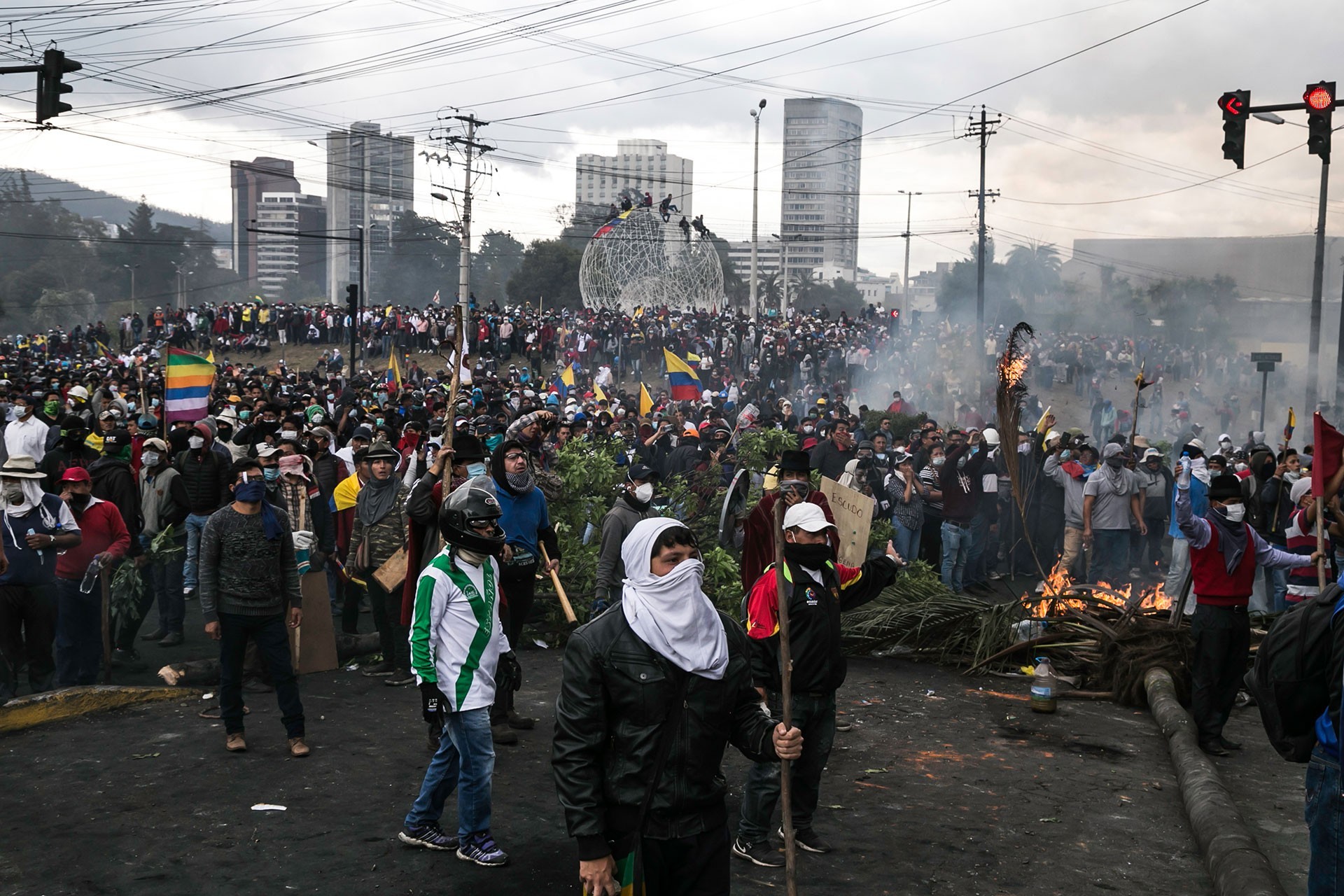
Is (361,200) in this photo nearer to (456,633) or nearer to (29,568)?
(29,568)

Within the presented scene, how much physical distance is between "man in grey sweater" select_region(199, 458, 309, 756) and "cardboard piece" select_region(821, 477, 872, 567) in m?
3.33

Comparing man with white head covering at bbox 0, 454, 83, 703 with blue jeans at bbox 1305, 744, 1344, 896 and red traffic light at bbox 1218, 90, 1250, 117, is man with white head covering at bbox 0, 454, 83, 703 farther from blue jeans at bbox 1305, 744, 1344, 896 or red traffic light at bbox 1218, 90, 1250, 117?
red traffic light at bbox 1218, 90, 1250, 117

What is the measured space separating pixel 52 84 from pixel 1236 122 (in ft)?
48.0

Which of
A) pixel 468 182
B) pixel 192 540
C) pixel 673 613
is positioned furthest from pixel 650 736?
pixel 468 182

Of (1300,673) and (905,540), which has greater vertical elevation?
(1300,673)

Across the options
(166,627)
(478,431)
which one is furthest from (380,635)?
(478,431)

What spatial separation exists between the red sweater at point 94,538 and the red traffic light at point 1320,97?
12775 mm

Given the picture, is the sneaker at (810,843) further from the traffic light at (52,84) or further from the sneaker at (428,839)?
the traffic light at (52,84)

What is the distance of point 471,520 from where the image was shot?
18.1ft

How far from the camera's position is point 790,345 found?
112ft

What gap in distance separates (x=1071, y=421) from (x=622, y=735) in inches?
1230

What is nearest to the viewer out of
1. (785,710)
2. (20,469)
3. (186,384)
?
(785,710)

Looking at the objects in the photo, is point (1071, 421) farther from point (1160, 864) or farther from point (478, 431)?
point (1160, 864)

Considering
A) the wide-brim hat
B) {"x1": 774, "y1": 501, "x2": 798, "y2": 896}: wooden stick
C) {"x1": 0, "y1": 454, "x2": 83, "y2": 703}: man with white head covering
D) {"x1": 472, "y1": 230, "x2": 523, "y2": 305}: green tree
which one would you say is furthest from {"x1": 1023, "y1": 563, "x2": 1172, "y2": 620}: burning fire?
{"x1": 472, "y1": 230, "x2": 523, "y2": 305}: green tree
